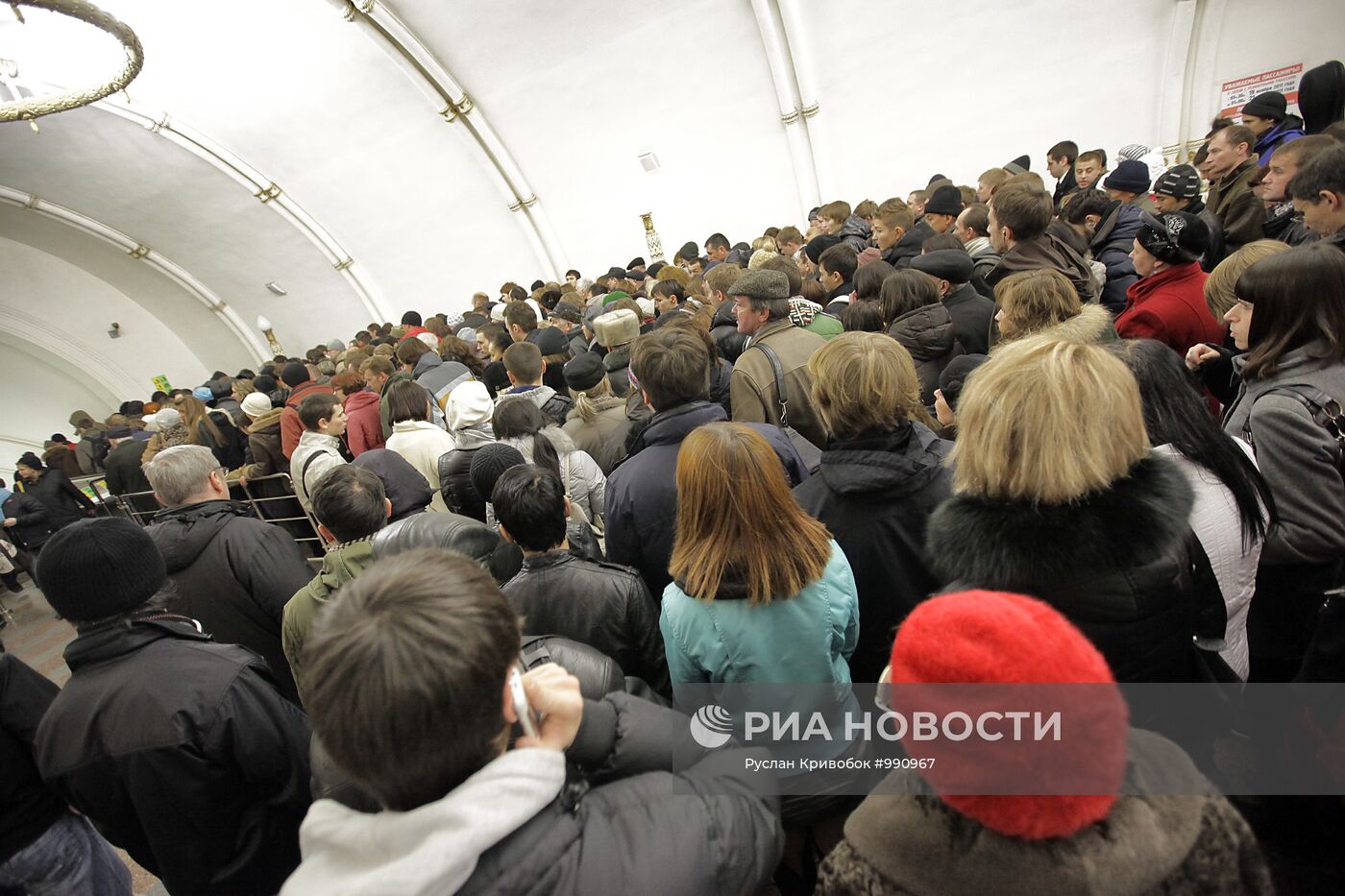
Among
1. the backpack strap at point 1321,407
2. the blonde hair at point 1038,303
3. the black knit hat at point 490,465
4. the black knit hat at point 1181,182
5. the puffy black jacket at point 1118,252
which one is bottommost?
the puffy black jacket at point 1118,252

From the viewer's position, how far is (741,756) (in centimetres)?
117

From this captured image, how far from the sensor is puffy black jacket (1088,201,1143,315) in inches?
153

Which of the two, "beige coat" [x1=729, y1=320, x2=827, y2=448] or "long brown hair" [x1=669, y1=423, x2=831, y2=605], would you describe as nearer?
"long brown hair" [x1=669, y1=423, x2=831, y2=605]

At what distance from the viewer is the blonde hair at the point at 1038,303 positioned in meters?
2.51

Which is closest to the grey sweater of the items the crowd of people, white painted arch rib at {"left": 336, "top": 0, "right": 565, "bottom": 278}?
the crowd of people

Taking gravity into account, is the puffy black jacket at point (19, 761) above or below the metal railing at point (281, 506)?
above

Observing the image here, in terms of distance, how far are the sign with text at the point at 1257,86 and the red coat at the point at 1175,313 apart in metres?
6.64

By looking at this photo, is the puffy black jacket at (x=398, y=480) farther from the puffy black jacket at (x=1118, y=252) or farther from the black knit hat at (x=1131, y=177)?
the black knit hat at (x=1131, y=177)

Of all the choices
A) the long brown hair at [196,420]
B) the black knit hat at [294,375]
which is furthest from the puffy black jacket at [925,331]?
the long brown hair at [196,420]

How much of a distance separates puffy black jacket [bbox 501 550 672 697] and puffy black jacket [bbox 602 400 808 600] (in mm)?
379

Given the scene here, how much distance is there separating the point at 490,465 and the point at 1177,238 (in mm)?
3220

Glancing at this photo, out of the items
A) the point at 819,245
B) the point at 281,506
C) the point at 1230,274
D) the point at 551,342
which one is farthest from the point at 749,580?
the point at 281,506

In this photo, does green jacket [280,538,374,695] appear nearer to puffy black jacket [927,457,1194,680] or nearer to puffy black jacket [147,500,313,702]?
puffy black jacket [147,500,313,702]

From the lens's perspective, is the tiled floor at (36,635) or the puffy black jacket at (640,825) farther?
the tiled floor at (36,635)
